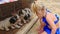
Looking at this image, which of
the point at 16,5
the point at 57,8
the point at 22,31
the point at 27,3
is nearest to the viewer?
the point at 22,31

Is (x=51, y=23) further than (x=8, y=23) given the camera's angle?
Yes

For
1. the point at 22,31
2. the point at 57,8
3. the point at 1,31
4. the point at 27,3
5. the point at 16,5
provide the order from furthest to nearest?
the point at 57,8 → the point at 27,3 → the point at 16,5 → the point at 22,31 → the point at 1,31

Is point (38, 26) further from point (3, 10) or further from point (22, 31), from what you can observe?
point (3, 10)

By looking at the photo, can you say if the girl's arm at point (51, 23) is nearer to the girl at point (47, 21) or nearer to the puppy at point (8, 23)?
the girl at point (47, 21)

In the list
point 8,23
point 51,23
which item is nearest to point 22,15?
point 8,23

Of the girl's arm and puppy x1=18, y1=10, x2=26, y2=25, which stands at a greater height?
puppy x1=18, y1=10, x2=26, y2=25

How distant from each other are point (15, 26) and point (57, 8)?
1.14 m

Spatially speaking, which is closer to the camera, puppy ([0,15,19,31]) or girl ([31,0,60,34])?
puppy ([0,15,19,31])

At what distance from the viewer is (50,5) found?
6.89 ft

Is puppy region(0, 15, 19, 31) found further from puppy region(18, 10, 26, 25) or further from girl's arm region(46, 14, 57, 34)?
girl's arm region(46, 14, 57, 34)

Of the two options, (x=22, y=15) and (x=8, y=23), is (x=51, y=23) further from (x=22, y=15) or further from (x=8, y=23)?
(x=8, y=23)

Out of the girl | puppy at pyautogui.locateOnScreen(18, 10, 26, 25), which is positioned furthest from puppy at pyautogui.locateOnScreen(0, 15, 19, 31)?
the girl

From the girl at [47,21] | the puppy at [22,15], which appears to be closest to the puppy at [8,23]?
the puppy at [22,15]

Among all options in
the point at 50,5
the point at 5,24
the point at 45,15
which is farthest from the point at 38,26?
the point at 50,5
